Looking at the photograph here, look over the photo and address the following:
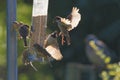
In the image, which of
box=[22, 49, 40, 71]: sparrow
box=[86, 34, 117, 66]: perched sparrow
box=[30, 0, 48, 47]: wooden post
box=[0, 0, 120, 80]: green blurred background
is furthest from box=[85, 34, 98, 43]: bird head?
box=[22, 49, 40, 71]: sparrow

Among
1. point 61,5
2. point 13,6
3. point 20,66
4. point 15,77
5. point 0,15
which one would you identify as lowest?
point 15,77

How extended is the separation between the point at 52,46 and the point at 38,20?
0.46ft

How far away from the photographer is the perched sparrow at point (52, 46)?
6.55ft

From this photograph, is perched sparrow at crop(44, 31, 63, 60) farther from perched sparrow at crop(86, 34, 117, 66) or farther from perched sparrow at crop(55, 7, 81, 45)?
perched sparrow at crop(86, 34, 117, 66)

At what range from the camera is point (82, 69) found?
20.2 feet

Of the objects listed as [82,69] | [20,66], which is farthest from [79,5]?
[20,66]

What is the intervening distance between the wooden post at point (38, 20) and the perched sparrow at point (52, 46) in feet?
0.09

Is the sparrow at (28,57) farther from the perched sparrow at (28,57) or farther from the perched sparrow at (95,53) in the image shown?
the perched sparrow at (95,53)

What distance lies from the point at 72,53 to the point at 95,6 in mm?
620

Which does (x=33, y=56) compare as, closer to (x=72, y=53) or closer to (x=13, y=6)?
(x=13, y=6)

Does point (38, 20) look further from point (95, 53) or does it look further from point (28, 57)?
point (95, 53)

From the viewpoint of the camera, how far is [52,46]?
204 centimetres

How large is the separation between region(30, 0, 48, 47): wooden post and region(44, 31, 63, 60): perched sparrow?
0.09 feet

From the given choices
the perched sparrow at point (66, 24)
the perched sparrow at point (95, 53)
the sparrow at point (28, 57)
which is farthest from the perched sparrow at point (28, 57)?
the perched sparrow at point (95, 53)
